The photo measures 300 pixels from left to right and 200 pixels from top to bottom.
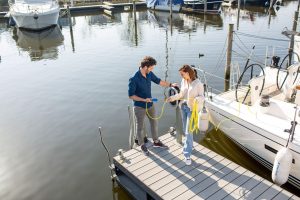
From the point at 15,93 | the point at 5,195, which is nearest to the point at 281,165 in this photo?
the point at 5,195

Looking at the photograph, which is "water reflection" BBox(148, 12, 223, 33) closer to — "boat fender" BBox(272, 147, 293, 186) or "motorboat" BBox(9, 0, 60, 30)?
"motorboat" BBox(9, 0, 60, 30)

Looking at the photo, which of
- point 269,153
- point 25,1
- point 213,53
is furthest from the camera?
point 25,1

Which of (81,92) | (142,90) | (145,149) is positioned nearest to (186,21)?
(81,92)

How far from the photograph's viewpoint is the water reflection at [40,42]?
69.3 feet

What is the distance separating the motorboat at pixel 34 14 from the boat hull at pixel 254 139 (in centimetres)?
2395

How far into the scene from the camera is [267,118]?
7.53 metres

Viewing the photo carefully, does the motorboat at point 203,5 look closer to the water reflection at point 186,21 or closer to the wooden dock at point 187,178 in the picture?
the water reflection at point 186,21

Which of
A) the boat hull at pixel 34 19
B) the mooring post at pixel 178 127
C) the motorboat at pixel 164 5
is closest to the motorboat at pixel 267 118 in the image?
the mooring post at pixel 178 127

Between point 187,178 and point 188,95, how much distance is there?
5.71ft

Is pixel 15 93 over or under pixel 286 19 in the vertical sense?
under

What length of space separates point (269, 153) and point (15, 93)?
11391 mm

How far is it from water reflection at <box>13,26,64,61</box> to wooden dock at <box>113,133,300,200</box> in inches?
586

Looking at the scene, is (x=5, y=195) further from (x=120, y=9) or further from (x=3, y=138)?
(x=120, y=9)

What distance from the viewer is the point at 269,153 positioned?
7273 millimetres
